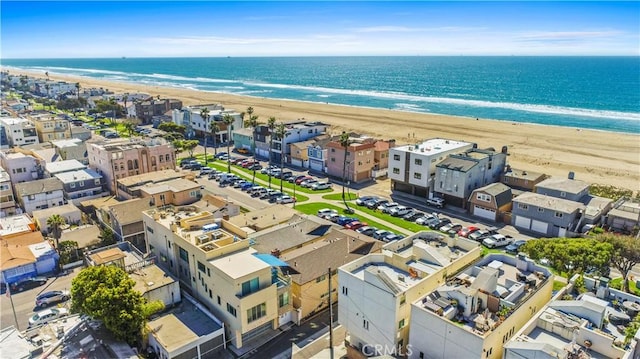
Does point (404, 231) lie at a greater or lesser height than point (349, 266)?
lesser

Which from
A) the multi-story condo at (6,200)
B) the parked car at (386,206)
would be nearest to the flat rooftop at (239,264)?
the parked car at (386,206)

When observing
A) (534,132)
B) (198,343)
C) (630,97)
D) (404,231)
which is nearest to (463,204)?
(404,231)

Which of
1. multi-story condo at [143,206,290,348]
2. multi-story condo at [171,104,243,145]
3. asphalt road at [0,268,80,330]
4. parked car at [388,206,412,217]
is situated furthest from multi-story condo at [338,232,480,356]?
multi-story condo at [171,104,243,145]

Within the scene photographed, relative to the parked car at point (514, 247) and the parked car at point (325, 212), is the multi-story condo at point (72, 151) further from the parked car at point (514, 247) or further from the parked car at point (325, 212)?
the parked car at point (514, 247)

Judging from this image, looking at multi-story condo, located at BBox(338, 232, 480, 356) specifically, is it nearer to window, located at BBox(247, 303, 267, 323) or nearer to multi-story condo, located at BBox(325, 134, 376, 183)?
window, located at BBox(247, 303, 267, 323)

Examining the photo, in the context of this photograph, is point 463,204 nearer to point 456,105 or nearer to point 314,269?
point 314,269

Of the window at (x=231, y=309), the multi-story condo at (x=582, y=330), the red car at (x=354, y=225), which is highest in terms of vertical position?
the multi-story condo at (x=582, y=330)

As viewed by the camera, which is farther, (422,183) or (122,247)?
(422,183)
